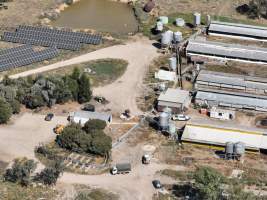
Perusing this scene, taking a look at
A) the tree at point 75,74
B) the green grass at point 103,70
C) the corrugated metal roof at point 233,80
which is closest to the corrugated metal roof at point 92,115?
the tree at point 75,74

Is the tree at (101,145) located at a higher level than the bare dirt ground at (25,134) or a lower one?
higher

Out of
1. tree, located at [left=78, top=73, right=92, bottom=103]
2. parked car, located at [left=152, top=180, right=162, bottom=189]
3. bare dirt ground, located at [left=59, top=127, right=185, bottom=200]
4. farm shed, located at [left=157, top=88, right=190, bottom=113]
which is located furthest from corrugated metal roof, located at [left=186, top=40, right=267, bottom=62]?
parked car, located at [left=152, top=180, right=162, bottom=189]

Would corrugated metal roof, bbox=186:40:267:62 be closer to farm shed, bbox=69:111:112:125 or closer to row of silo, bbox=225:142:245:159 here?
farm shed, bbox=69:111:112:125

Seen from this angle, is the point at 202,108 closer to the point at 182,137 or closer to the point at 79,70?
the point at 182,137

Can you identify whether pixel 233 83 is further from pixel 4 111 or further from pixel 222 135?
pixel 4 111

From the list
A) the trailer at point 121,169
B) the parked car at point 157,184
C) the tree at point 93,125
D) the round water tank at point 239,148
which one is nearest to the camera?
the parked car at point 157,184

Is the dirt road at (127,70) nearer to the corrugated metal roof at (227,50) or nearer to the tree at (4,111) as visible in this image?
the corrugated metal roof at (227,50)

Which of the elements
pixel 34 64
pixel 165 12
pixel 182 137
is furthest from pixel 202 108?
pixel 165 12
